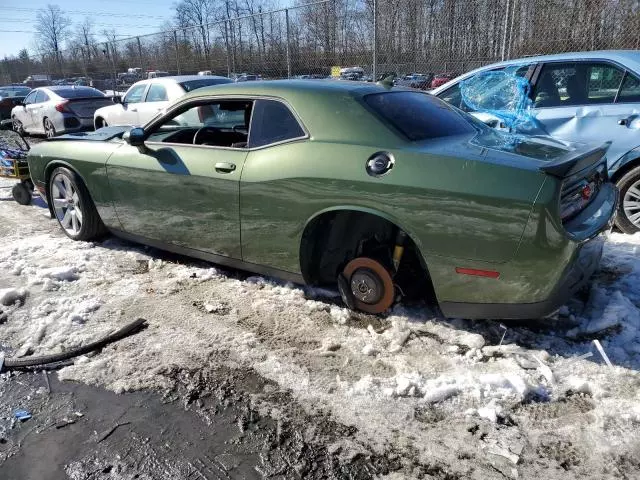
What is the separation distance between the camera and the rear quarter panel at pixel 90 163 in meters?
4.53

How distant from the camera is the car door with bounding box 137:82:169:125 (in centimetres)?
988

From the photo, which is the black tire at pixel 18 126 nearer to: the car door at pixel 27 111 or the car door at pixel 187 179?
the car door at pixel 27 111

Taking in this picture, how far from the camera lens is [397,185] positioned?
9.55 ft

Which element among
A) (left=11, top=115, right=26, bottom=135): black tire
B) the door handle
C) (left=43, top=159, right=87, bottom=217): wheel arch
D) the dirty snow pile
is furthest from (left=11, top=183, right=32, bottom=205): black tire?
(left=11, top=115, right=26, bottom=135): black tire

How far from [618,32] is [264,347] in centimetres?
729

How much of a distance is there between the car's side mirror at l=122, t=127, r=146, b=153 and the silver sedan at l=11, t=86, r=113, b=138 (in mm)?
9605

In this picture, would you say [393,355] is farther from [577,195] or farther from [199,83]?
[199,83]

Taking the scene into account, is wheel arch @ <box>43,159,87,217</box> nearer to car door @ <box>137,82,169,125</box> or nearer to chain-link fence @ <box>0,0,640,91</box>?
car door @ <box>137,82,169,125</box>

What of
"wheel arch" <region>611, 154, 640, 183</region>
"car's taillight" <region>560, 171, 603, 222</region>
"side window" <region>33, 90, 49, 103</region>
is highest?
"side window" <region>33, 90, 49, 103</region>

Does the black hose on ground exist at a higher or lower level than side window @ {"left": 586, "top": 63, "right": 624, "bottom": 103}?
lower

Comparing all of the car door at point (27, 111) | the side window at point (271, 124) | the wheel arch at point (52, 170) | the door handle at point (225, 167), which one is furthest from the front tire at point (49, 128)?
the side window at point (271, 124)

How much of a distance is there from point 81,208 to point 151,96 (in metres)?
6.03

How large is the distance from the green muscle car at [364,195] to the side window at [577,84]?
186 centimetres

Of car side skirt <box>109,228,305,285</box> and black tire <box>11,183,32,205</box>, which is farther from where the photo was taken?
black tire <box>11,183,32,205</box>
